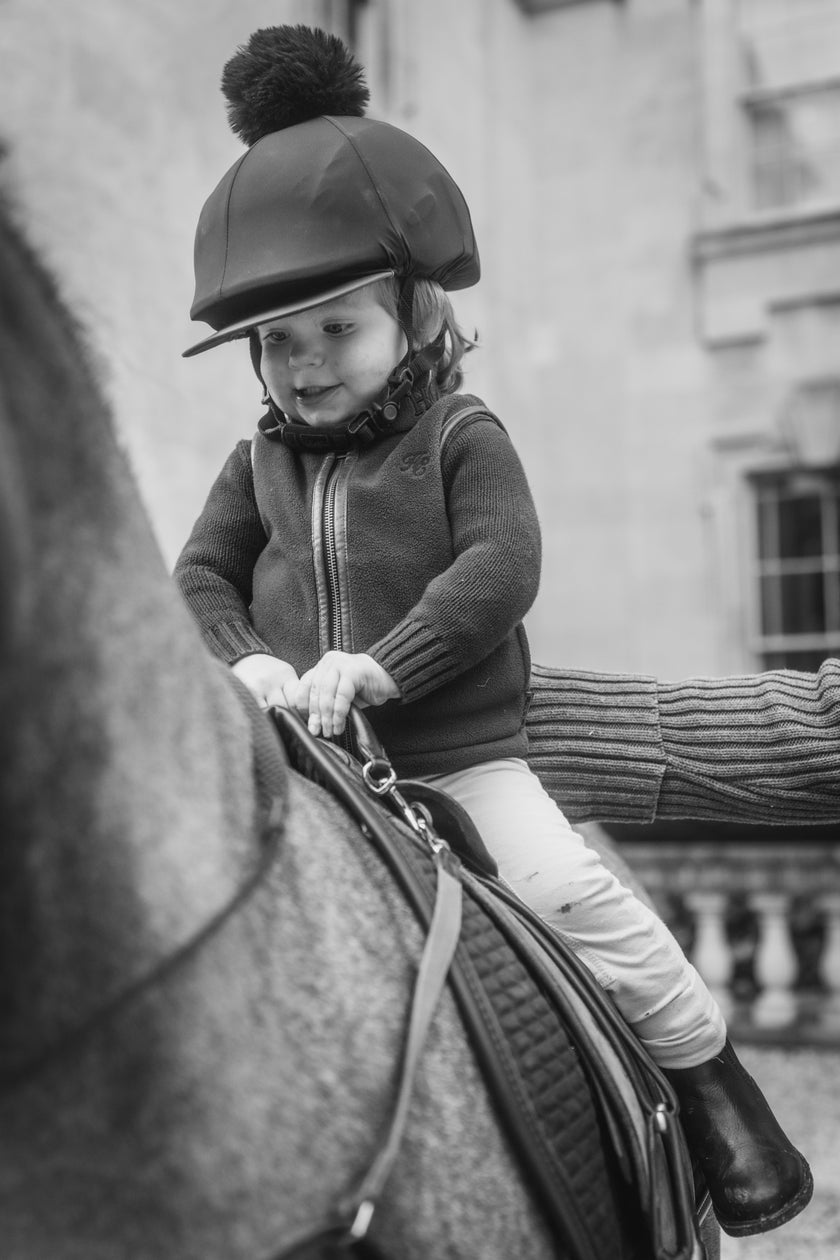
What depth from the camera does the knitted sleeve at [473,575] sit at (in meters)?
1.61

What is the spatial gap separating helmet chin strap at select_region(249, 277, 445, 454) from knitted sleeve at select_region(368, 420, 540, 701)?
0.31 feet

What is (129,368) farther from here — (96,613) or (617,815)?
(96,613)

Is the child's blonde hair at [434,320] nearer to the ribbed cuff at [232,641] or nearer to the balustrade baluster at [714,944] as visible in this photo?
the ribbed cuff at [232,641]

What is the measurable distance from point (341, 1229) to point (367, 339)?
111cm

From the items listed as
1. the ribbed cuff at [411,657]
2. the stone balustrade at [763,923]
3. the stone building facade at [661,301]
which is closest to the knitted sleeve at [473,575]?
the ribbed cuff at [411,657]

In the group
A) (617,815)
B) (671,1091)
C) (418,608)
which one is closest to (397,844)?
(418,608)

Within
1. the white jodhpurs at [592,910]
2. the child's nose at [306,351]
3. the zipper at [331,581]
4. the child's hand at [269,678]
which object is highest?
the child's nose at [306,351]

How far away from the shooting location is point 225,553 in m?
1.94

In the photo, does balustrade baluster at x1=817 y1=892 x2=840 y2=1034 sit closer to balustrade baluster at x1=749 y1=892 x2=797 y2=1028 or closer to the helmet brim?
balustrade baluster at x1=749 y1=892 x2=797 y2=1028

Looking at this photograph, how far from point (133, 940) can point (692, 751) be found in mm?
1253

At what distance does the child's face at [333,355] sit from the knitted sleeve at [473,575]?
0.14 m

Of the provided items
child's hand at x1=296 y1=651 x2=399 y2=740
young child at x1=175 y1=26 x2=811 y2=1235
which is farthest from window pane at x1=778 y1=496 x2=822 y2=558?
child's hand at x1=296 y1=651 x2=399 y2=740

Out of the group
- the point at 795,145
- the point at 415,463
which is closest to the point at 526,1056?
the point at 415,463

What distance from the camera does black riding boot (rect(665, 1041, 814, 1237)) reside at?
5.78 feet
